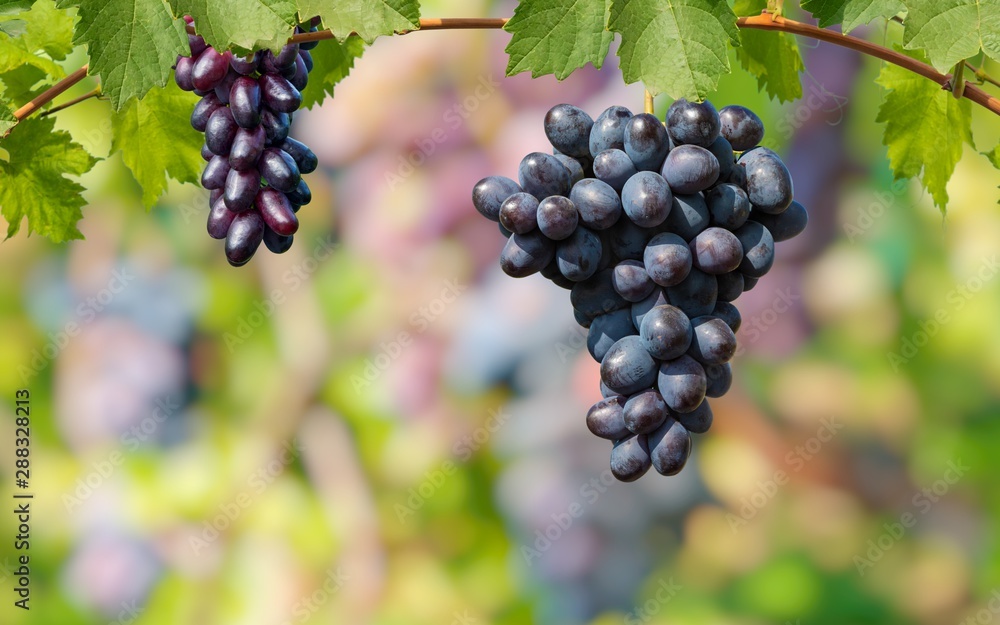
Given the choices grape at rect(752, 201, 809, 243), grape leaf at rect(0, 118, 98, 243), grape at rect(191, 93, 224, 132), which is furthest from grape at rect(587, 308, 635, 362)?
grape leaf at rect(0, 118, 98, 243)

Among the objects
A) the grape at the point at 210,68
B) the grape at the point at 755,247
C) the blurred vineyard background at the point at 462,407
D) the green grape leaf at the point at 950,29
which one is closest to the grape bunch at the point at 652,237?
the grape at the point at 755,247

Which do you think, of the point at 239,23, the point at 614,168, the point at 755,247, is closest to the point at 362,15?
the point at 239,23

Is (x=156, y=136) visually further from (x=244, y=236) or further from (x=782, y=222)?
(x=782, y=222)

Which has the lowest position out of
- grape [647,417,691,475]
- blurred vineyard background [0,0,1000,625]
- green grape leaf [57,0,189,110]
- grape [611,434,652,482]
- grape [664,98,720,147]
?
blurred vineyard background [0,0,1000,625]

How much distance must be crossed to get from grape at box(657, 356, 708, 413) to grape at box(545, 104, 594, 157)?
144 mm

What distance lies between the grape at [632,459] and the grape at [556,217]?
138 mm

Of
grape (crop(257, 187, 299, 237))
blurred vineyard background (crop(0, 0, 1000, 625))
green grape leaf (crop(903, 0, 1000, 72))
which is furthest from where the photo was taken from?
blurred vineyard background (crop(0, 0, 1000, 625))

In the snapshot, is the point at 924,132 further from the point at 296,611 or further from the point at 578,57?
the point at 296,611

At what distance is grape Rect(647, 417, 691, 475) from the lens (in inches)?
→ 22.1

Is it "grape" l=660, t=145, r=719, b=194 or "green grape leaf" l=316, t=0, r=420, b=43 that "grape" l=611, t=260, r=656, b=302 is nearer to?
"grape" l=660, t=145, r=719, b=194

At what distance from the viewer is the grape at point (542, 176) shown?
1.83ft

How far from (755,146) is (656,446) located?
21cm

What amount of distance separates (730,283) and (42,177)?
0.54 metres

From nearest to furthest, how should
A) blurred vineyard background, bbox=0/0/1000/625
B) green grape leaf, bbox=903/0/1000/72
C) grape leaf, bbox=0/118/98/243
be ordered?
green grape leaf, bbox=903/0/1000/72
grape leaf, bbox=0/118/98/243
blurred vineyard background, bbox=0/0/1000/625
